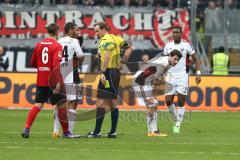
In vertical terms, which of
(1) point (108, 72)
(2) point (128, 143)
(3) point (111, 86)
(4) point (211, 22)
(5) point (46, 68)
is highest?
(4) point (211, 22)

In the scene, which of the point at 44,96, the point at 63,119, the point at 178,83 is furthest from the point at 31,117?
the point at 178,83

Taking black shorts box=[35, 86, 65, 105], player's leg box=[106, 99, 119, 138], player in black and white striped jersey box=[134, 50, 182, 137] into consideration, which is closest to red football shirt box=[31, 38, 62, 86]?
black shorts box=[35, 86, 65, 105]

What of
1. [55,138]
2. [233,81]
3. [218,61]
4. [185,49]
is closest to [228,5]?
[218,61]

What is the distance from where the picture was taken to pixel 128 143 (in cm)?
1595

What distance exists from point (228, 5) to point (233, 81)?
7520 millimetres

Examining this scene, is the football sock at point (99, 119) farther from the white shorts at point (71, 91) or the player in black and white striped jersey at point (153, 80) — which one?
the player in black and white striped jersey at point (153, 80)

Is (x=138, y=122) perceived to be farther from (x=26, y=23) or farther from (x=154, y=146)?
(x=26, y=23)

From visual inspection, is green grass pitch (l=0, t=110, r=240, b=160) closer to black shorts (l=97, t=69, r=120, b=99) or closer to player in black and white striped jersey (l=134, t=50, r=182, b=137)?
player in black and white striped jersey (l=134, t=50, r=182, b=137)

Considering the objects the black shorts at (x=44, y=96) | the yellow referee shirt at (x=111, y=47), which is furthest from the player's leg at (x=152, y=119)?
the black shorts at (x=44, y=96)

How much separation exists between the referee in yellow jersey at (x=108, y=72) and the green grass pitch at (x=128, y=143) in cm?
51

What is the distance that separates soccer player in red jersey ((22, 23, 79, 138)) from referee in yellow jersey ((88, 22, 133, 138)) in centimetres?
87

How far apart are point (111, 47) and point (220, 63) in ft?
51.7

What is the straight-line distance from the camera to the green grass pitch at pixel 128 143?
13695 mm

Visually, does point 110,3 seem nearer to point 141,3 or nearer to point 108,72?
point 141,3
